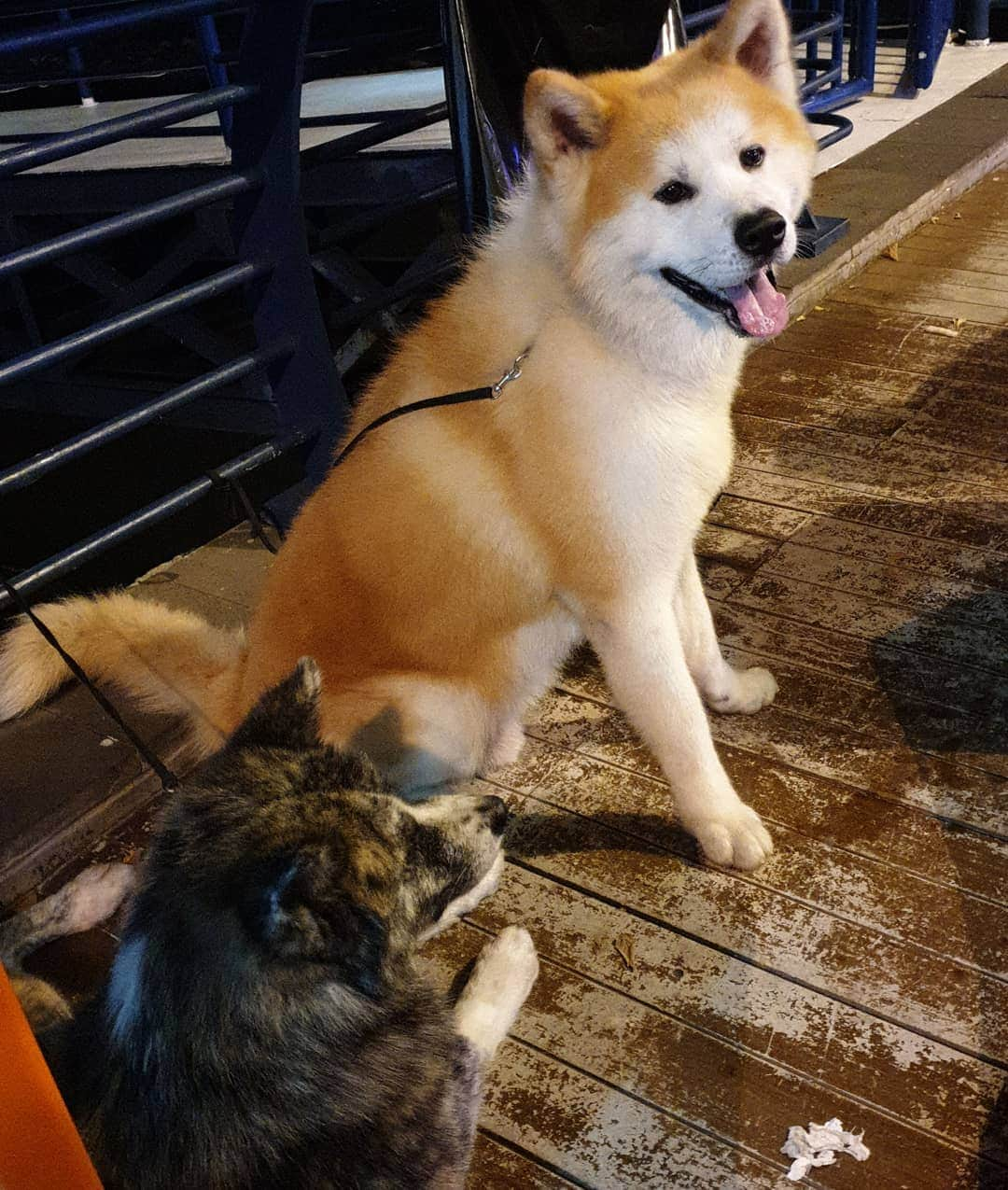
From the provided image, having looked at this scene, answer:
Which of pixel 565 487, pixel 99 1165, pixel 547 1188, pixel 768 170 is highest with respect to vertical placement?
pixel 768 170

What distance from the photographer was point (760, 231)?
1588 millimetres

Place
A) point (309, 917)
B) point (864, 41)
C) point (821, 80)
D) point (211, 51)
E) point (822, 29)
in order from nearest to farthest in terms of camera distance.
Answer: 1. point (309, 917)
2. point (211, 51)
3. point (822, 29)
4. point (821, 80)
5. point (864, 41)

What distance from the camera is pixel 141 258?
599cm

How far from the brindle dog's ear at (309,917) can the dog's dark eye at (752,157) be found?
4.32 ft

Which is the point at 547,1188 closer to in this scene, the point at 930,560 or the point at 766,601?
the point at 766,601

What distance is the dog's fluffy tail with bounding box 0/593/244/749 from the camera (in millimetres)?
2027

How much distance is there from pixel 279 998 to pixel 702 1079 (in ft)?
2.32

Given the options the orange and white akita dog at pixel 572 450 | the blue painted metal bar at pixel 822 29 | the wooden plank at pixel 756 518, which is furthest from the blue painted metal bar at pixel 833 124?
the orange and white akita dog at pixel 572 450

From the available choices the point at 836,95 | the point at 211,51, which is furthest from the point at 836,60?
the point at 211,51

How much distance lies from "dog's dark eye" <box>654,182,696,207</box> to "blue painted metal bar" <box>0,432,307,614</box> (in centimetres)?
142

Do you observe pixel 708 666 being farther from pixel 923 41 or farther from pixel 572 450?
pixel 923 41

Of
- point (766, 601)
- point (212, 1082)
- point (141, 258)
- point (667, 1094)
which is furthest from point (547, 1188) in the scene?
point (141, 258)

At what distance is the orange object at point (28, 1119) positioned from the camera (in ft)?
2.89

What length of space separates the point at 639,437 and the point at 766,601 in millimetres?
926
